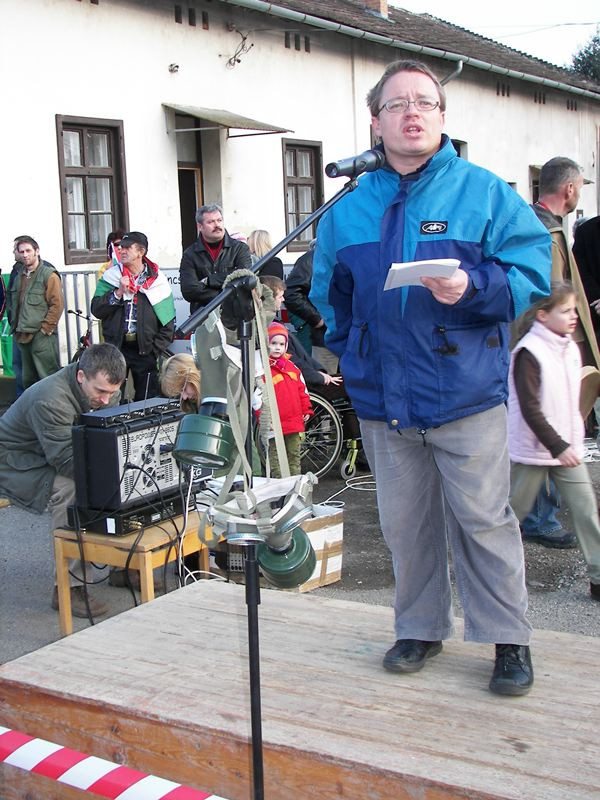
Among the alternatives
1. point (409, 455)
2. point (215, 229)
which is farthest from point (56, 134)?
point (409, 455)

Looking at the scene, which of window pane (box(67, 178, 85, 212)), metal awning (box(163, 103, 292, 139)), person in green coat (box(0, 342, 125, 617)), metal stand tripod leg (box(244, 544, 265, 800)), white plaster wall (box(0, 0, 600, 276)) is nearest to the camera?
metal stand tripod leg (box(244, 544, 265, 800))

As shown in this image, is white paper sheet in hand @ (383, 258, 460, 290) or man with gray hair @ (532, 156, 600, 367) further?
man with gray hair @ (532, 156, 600, 367)

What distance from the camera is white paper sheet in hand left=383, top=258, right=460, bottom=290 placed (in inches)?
100

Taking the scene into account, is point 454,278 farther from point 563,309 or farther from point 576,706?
point 563,309

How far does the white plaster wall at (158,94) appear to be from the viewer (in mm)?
11117

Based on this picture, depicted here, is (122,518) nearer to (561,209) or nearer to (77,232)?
(561,209)

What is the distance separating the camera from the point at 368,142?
56.3 ft

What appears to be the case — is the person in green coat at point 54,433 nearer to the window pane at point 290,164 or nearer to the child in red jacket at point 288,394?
the child in red jacket at point 288,394

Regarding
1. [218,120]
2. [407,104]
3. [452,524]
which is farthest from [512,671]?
[218,120]

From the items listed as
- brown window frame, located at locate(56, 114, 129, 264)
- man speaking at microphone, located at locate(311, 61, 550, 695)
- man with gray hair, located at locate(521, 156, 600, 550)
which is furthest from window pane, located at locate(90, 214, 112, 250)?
man speaking at microphone, located at locate(311, 61, 550, 695)

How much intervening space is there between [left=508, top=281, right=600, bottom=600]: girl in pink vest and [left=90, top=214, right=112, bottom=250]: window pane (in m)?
7.86

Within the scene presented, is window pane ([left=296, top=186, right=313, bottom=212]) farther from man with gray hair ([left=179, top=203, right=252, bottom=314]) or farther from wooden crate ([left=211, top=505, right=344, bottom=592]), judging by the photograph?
wooden crate ([left=211, top=505, right=344, bottom=592])

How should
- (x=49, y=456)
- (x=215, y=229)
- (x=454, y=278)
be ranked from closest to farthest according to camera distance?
(x=454, y=278) → (x=49, y=456) → (x=215, y=229)

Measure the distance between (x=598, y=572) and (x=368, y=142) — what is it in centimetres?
1315
